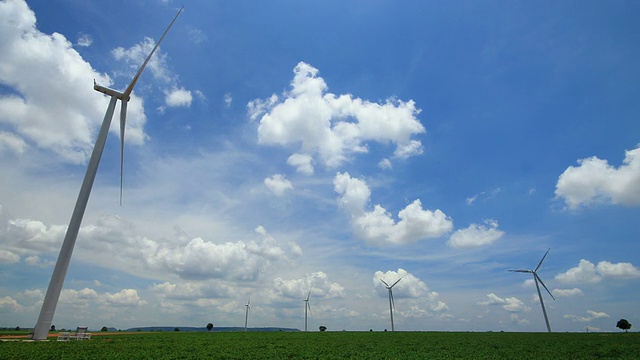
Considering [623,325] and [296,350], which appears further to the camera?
[623,325]

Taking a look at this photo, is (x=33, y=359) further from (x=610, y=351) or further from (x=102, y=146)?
(x=610, y=351)

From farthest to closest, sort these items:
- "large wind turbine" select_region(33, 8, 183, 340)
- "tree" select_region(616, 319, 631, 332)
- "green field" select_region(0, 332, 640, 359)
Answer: "tree" select_region(616, 319, 631, 332) < "large wind turbine" select_region(33, 8, 183, 340) < "green field" select_region(0, 332, 640, 359)

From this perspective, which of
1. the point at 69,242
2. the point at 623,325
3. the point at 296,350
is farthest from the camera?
the point at 623,325

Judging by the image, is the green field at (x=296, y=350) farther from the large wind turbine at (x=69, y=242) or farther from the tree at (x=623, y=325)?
the tree at (x=623, y=325)

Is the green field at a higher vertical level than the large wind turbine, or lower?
lower

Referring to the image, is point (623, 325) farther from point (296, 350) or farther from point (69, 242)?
point (69, 242)

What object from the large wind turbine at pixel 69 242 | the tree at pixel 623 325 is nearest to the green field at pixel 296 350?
the large wind turbine at pixel 69 242

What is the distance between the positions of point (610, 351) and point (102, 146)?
84.5 meters

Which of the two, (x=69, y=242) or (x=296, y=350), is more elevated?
(x=69, y=242)

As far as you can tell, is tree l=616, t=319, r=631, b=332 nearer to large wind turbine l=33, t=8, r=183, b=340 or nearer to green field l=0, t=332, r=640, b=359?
green field l=0, t=332, r=640, b=359

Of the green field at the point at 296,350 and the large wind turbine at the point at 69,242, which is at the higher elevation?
the large wind turbine at the point at 69,242

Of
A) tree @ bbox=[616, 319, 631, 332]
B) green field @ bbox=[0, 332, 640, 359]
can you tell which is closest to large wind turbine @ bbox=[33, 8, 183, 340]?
green field @ bbox=[0, 332, 640, 359]

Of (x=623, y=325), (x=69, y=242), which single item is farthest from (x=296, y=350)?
(x=623, y=325)

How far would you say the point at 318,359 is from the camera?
44.0 meters
